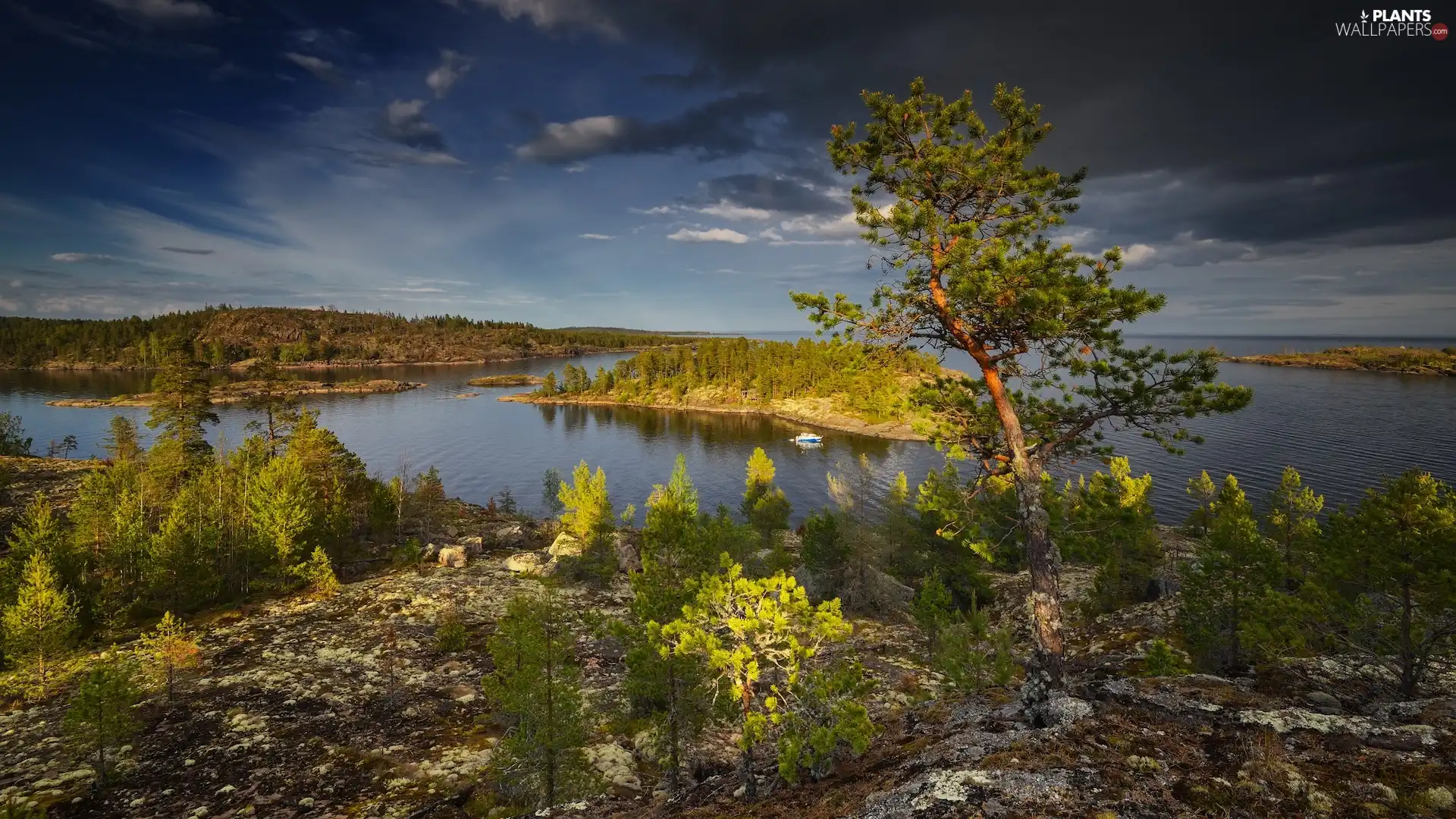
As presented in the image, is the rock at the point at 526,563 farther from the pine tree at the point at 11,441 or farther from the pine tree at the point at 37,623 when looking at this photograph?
the pine tree at the point at 11,441

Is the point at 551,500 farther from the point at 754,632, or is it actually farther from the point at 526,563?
the point at 754,632

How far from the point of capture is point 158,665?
28.5 meters

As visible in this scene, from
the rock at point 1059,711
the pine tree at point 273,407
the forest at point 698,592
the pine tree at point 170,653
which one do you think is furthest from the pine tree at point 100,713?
the pine tree at point 273,407

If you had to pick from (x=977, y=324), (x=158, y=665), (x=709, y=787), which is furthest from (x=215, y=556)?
(x=977, y=324)

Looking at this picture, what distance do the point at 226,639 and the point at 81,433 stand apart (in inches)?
5768

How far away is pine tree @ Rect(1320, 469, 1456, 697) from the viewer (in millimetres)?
17406

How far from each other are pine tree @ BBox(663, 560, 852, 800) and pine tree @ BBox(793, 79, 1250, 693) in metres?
4.78

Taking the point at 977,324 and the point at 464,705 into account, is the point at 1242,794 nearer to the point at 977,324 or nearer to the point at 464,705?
the point at 977,324

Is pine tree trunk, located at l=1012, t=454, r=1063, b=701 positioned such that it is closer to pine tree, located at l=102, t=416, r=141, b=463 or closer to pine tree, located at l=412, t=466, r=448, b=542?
pine tree, located at l=412, t=466, r=448, b=542

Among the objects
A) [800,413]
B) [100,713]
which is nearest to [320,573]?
[100,713]

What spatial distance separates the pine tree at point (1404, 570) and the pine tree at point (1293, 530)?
3.34 m

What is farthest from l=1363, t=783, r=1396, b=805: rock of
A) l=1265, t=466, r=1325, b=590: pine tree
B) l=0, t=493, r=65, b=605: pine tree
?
l=0, t=493, r=65, b=605: pine tree

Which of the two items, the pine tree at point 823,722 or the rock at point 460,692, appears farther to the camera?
the rock at point 460,692

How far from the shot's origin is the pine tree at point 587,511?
169ft
